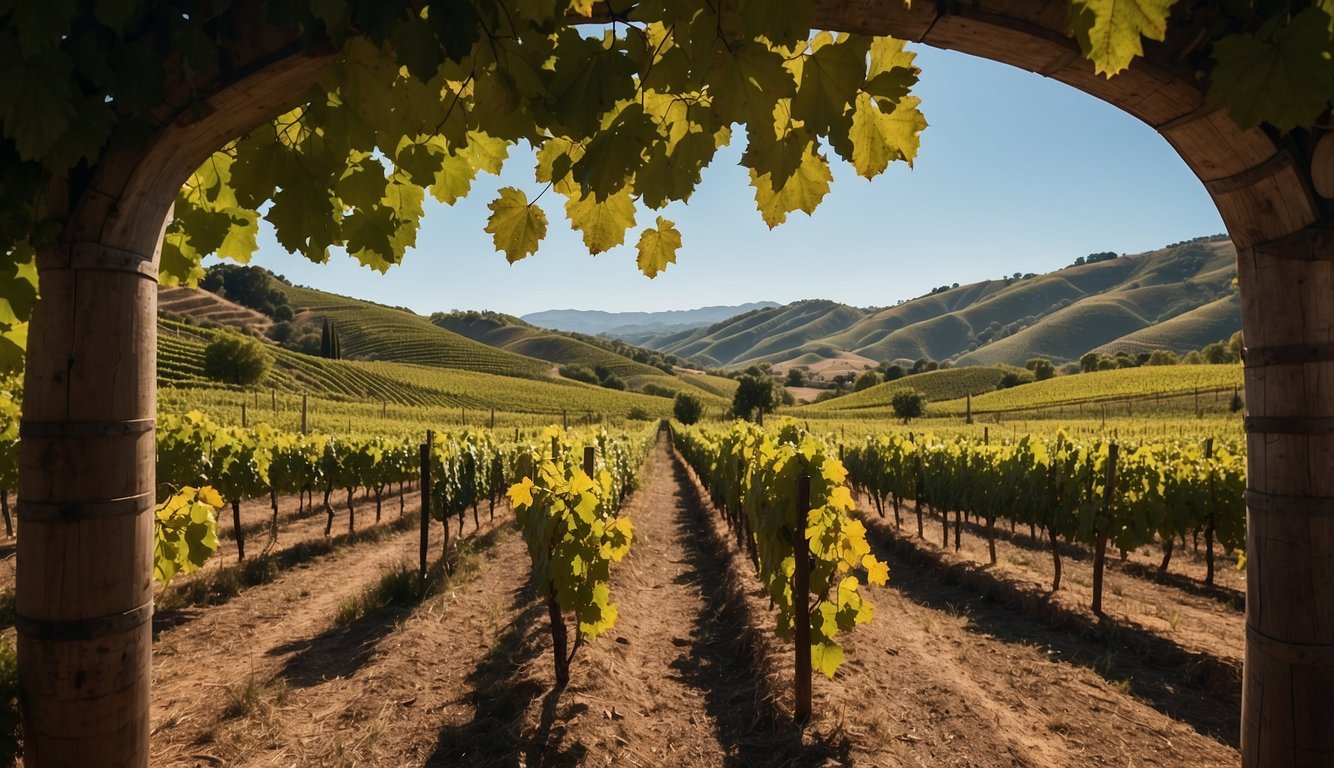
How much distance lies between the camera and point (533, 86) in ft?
4.66

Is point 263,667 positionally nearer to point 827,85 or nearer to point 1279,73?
point 827,85

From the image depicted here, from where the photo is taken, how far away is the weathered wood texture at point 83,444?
1478 millimetres

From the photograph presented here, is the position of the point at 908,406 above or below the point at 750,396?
below

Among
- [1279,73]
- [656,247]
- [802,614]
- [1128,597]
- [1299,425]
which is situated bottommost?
[1128,597]

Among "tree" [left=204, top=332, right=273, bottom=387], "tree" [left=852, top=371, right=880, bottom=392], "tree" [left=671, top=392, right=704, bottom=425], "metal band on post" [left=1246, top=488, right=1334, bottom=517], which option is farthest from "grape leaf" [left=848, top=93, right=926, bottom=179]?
"tree" [left=852, top=371, right=880, bottom=392]

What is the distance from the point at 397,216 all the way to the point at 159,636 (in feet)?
21.1

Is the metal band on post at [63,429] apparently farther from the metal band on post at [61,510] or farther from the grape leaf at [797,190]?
the grape leaf at [797,190]

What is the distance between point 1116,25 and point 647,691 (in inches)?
198

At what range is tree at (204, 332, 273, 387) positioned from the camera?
158 feet

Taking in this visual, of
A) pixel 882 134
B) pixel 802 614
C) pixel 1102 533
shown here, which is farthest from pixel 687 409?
pixel 882 134

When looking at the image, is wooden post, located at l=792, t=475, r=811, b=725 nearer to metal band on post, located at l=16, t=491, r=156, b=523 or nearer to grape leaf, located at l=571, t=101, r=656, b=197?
grape leaf, located at l=571, t=101, r=656, b=197

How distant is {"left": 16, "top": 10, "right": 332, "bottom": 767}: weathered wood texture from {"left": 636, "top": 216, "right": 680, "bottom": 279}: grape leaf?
2.97 feet

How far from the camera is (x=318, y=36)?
53.3 inches

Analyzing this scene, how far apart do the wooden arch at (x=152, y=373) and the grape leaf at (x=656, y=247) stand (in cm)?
72
